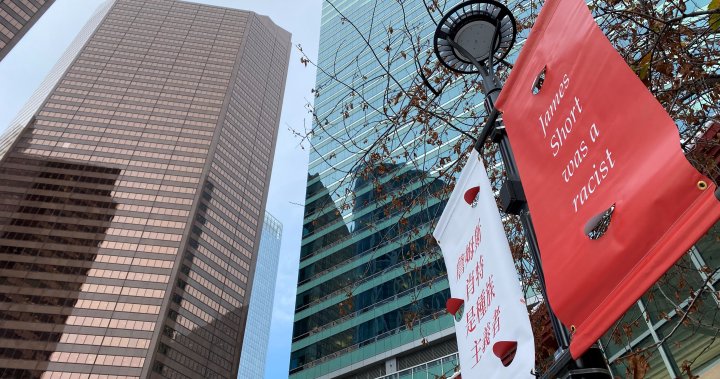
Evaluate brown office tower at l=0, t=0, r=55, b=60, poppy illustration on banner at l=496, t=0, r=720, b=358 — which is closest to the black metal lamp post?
poppy illustration on banner at l=496, t=0, r=720, b=358

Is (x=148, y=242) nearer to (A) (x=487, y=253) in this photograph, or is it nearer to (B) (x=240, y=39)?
(B) (x=240, y=39)

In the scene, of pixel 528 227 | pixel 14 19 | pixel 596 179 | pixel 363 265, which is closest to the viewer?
pixel 596 179

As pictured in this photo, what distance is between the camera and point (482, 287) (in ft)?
11.4

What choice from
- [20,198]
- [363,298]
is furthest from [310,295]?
[20,198]

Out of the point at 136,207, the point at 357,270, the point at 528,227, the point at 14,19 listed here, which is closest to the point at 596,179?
the point at 528,227

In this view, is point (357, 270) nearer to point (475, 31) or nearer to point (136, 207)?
point (475, 31)

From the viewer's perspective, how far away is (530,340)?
9.16 feet

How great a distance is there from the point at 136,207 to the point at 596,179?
4809 inches

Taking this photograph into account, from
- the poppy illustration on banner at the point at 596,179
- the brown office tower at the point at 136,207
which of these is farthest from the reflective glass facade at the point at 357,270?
the brown office tower at the point at 136,207

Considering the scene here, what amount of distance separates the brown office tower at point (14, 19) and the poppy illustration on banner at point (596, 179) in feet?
408

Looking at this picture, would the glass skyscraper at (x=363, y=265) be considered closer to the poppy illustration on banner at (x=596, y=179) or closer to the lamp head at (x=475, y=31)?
the lamp head at (x=475, y=31)

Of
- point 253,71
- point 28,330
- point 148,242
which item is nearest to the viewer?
point 28,330

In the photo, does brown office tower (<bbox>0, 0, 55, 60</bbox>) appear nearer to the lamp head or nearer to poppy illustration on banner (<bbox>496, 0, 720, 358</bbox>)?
the lamp head

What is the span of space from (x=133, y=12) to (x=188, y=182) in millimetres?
74420
